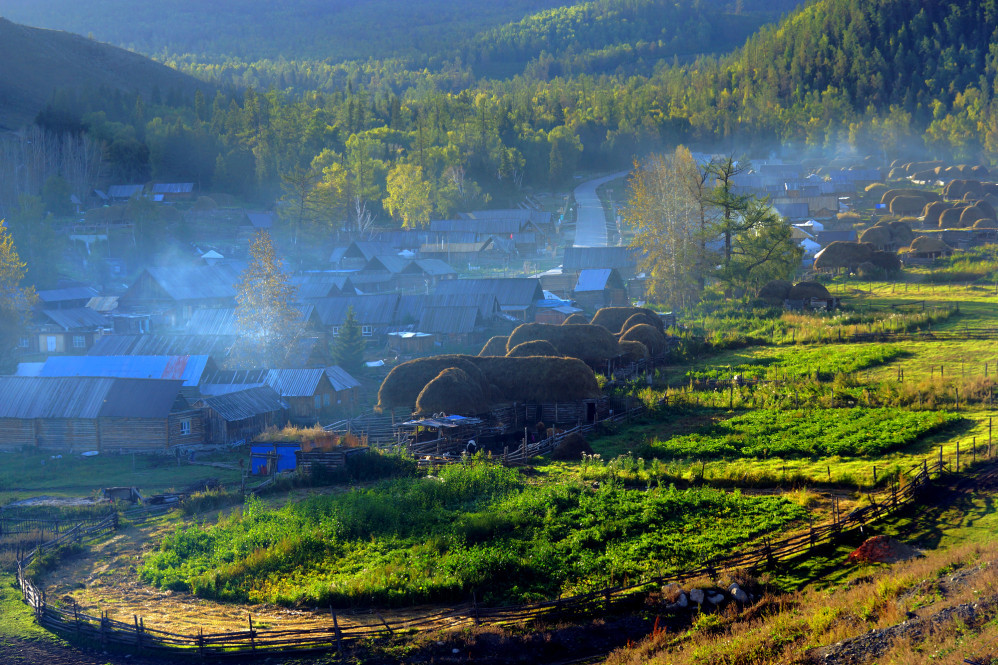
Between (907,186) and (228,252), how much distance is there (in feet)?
254

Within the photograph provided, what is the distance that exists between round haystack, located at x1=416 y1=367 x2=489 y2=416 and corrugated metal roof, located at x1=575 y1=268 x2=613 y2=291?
27.7m

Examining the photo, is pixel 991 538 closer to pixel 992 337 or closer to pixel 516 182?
pixel 992 337

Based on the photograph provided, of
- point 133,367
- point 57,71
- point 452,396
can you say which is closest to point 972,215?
point 452,396

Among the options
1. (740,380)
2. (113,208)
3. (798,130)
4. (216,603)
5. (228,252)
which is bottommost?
(216,603)

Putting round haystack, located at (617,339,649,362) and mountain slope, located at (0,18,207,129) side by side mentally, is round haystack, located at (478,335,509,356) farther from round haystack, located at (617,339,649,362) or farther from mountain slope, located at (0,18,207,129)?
mountain slope, located at (0,18,207,129)

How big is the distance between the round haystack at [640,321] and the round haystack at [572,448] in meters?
15.1

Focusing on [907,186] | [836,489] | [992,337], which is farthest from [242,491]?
[907,186]

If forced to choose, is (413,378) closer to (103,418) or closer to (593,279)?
(103,418)

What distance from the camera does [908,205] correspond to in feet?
287

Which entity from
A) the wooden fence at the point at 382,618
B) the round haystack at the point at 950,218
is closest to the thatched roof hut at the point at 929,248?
the round haystack at the point at 950,218

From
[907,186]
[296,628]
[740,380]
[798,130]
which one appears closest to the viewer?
[296,628]

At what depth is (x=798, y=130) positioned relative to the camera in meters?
134

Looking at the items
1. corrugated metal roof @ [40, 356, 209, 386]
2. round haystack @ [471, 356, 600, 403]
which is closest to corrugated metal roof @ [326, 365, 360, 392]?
corrugated metal roof @ [40, 356, 209, 386]

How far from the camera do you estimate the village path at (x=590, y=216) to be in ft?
274
